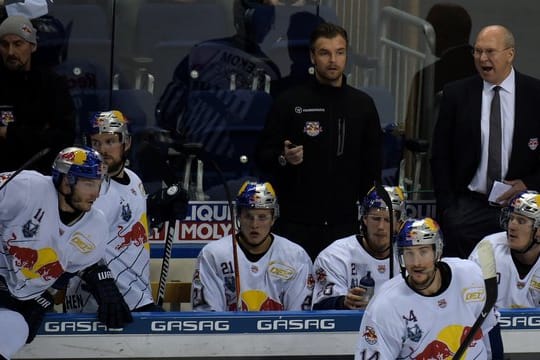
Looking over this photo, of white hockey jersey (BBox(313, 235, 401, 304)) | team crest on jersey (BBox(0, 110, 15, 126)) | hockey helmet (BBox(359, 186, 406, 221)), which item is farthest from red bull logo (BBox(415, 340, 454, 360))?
team crest on jersey (BBox(0, 110, 15, 126))

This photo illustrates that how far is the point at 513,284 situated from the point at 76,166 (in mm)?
2270

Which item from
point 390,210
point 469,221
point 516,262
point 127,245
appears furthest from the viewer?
point 469,221

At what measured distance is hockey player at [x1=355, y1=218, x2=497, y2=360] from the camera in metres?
7.32

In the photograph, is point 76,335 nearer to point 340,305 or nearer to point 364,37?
point 340,305

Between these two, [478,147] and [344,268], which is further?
[478,147]

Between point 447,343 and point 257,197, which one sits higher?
point 257,197

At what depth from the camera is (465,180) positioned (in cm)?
864

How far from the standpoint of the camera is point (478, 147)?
8.59 m

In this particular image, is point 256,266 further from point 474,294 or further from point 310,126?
point 474,294

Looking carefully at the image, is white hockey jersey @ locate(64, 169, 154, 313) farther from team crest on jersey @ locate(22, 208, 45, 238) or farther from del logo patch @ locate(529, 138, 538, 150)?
del logo patch @ locate(529, 138, 538, 150)

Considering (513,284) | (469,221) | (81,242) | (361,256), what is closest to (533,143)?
(469,221)

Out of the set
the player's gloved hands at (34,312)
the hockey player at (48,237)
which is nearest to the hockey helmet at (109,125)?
the hockey player at (48,237)

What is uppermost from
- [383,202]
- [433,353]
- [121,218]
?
[383,202]

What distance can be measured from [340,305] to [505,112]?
1372 mm
